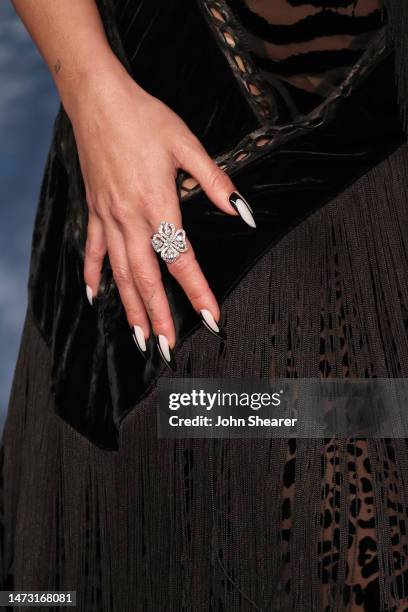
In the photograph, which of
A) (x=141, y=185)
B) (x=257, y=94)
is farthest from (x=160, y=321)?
(x=257, y=94)

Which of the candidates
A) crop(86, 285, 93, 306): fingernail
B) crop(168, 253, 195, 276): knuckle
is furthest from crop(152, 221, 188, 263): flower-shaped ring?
crop(86, 285, 93, 306): fingernail

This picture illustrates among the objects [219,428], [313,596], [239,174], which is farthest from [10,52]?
[313,596]

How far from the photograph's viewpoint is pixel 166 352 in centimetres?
76

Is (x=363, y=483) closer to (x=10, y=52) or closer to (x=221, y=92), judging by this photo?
(x=221, y=92)

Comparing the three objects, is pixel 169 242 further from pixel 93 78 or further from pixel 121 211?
pixel 93 78

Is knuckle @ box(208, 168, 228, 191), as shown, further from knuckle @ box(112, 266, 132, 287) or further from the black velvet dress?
knuckle @ box(112, 266, 132, 287)

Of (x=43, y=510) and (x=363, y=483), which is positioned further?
(x=43, y=510)

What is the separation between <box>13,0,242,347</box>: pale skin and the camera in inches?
29.3

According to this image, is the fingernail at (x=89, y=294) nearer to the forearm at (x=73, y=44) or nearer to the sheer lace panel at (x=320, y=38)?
the forearm at (x=73, y=44)

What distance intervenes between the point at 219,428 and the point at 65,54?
426 mm

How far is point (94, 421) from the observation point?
80 cm

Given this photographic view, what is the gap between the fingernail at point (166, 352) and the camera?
0.76 m

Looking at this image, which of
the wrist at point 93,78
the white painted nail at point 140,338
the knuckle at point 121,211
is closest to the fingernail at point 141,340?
the white painted nail at point 140,338

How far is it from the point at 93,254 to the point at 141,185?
11cm
